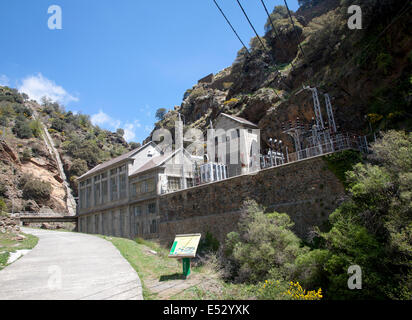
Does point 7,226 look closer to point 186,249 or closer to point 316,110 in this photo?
point 186,249

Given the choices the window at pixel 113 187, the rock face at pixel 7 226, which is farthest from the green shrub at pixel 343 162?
the window at pixel 113 187

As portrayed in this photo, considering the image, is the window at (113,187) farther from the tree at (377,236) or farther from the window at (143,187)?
the tree at (377,236)

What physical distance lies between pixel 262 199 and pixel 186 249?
8352 mm

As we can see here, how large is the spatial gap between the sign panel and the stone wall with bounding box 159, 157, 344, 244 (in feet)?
21.1

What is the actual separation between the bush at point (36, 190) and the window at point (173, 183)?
34230mm

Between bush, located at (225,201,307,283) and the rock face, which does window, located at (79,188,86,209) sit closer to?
the rock face

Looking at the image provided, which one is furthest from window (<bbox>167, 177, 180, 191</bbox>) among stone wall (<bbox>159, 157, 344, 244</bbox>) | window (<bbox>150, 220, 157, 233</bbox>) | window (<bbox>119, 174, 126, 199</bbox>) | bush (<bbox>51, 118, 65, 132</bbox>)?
bush (<bbox>51, 118, 65, 132</bbox>)

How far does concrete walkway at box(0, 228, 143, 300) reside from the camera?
31.1ft

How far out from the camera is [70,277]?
11.8 meters

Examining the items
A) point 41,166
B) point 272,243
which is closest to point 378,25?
point 272,243

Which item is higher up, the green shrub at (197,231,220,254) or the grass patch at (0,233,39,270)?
the grass patch at (0,233,39,270)

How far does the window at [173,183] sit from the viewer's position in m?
32.9

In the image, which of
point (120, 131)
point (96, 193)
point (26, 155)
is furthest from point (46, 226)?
point (120, 131)
